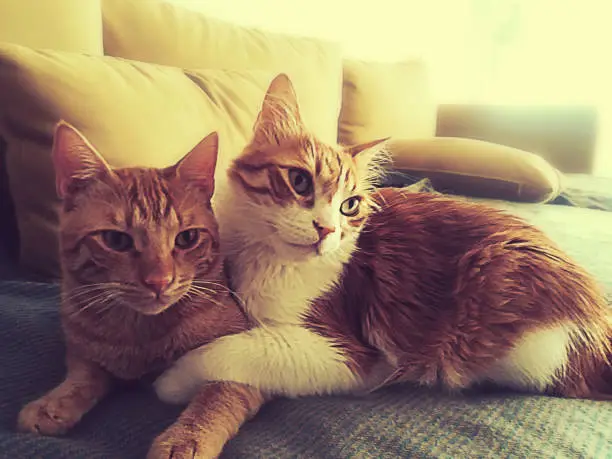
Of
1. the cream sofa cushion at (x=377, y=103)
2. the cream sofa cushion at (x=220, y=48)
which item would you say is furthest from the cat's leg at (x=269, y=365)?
the cream sofa cushion at (x=377, y=103)

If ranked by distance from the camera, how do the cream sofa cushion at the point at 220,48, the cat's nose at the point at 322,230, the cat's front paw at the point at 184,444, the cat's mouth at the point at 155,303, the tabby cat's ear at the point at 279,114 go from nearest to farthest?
1. the cat's front paw at the point at 184,444
2. the cat's mouth at the point at 155,303
3. the cat's nose at the point at 322,230
4. the tabby cat's ear at the point at 279,114
5. the cream sofa cushion at the point at 220,48

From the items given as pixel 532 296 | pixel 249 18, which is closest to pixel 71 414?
pixel 532 296

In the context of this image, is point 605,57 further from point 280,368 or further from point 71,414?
point 71,414

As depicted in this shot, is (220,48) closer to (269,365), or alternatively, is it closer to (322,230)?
(322,230)

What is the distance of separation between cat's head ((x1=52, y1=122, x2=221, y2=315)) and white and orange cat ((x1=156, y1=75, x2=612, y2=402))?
11 centimetres

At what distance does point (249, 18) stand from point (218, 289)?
1719 mm

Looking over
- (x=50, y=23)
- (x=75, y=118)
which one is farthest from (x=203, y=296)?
(x=50, y=23)

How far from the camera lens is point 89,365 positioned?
0.72 metres

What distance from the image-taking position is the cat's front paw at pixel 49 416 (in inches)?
23.7

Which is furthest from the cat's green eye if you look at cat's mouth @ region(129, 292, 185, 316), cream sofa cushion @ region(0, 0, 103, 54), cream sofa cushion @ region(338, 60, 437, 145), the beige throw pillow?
cream sofa cushion @ region(338, 60, 437, 145)

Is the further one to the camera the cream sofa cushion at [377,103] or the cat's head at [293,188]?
the cream sofa cushion at [377,103]

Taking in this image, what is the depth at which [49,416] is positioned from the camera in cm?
61

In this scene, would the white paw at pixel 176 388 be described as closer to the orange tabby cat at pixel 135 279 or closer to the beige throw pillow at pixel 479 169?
the orange tabby cat at pixel 135 279

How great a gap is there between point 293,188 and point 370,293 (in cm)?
22
